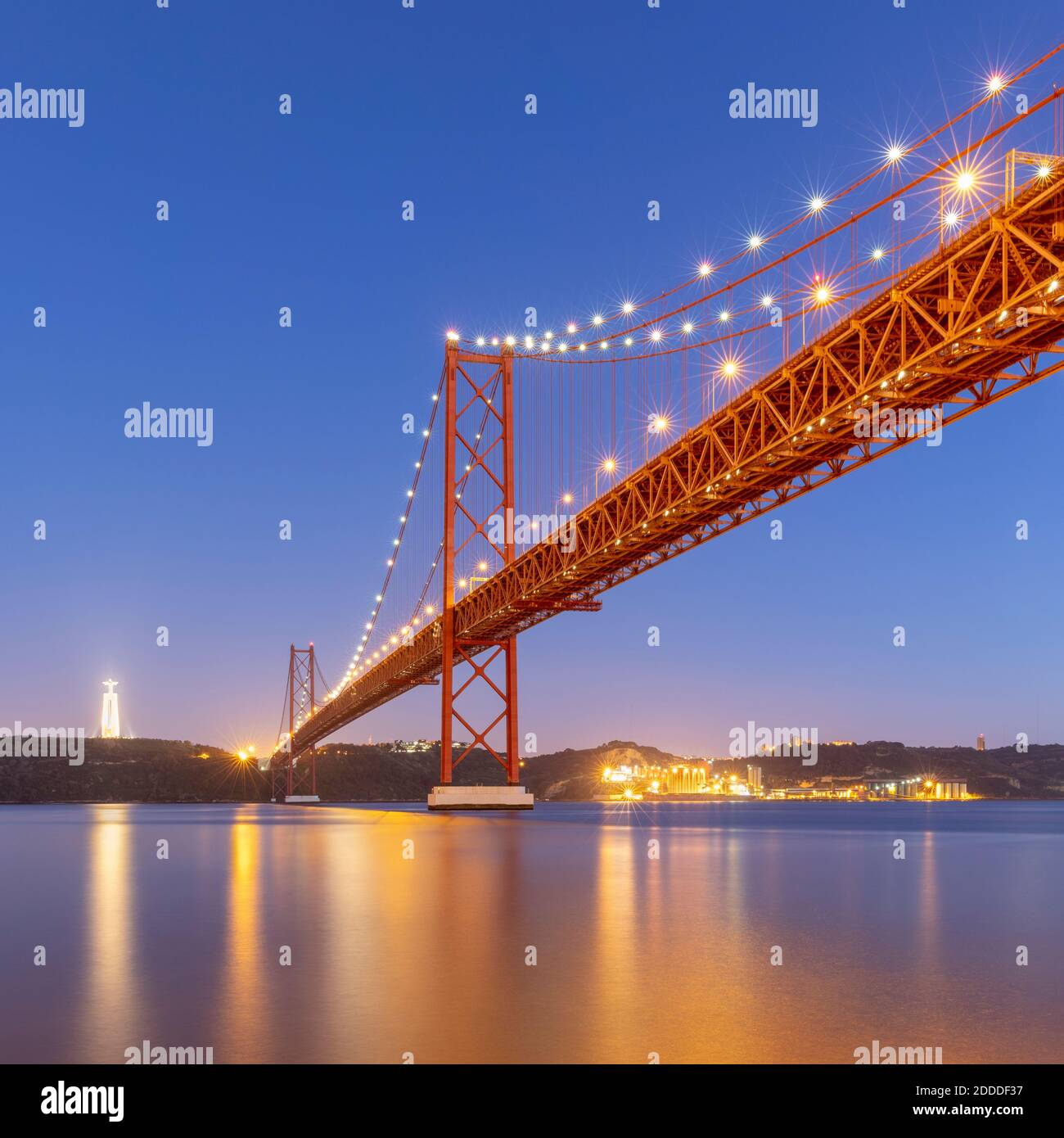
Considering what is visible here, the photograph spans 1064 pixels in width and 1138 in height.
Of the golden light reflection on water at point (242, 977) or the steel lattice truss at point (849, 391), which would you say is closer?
the golden light reflection on water at point (242, 977)

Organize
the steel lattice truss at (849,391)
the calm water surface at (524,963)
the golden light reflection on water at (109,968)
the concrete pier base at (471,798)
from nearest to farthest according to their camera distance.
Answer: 1. the calm water surface at (524,963)
2. the golden light reflection on water at (109,968)
3. the steel lattice truss at (849,391)
4. the concrete pier base at (471,798)

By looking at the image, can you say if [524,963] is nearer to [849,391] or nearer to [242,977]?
[242,977]

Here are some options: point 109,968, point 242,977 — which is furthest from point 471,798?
point 242,977

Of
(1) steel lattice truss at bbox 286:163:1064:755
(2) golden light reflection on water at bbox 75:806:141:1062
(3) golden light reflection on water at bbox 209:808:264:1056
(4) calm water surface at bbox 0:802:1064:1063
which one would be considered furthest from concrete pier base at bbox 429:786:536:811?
(3) golden light reflection on water at bbox 209:808:264:1056

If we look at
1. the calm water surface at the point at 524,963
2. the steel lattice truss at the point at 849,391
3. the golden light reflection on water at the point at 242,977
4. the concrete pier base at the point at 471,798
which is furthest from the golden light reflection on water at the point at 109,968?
the concrete pier base at the point at 471,798

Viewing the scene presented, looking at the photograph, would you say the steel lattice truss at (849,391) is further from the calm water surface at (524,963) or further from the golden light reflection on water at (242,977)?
the golden light reflection on water at (242,977)

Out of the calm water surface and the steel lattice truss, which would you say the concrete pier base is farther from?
the calm water surface
